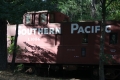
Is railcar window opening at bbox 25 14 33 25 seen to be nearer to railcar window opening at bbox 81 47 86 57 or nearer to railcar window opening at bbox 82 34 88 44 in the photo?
railcar window opening at bbox 82 34 88 44

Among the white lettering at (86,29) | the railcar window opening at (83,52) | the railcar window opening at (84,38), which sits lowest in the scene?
the railcar window opening at (83,52)

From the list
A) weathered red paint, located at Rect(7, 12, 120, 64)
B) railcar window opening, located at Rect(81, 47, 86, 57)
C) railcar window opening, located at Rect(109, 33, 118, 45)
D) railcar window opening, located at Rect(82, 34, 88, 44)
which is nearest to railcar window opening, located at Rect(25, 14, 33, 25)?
weathered red paint, located at Rect(7, 12, 120, 64)

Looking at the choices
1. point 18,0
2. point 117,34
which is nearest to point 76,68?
point 117,34

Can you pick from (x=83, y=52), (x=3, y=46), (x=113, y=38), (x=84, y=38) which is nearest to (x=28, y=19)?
(x=3, y=46)

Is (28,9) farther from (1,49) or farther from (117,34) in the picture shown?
(117,34)

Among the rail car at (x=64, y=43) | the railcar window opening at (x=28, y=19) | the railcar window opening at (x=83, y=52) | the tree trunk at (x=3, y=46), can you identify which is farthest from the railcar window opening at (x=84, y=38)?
the tree trunk at (x=3, y=46)

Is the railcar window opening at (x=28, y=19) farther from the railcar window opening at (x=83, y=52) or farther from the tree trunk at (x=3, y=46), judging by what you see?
the railcar window opening at (x=83, y=52)

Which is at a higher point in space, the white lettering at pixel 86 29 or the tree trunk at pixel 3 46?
the white lettering at pixel 86 29

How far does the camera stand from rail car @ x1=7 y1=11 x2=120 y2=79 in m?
14.6

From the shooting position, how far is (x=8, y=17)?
11.6 meters

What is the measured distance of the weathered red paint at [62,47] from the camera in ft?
48.7

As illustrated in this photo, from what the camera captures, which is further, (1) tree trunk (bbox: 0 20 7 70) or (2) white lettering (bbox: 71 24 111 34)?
(2) white lettering (bbox: 71 24 111 34)

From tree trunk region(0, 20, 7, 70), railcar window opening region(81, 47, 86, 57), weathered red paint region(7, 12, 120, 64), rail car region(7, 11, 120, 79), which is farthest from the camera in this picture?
railcar window opening region(81, 47, 86, 57)

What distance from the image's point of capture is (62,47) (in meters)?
15.5
